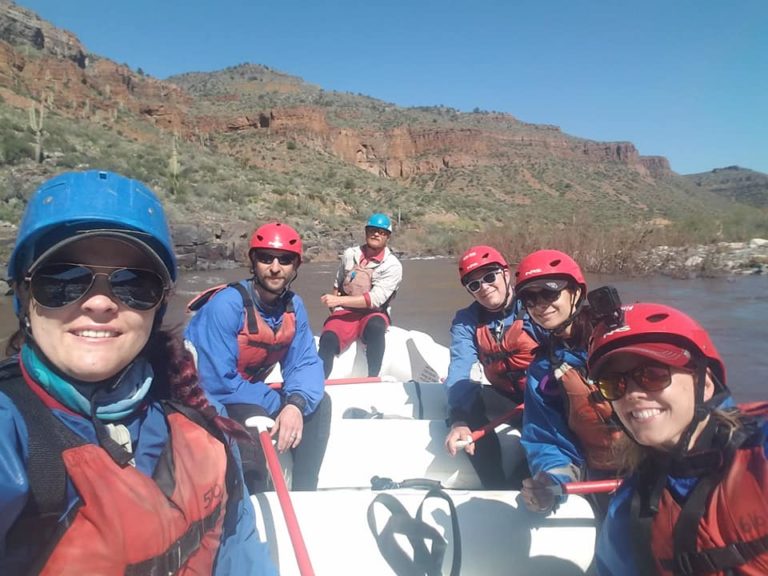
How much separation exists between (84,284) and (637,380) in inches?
51.3

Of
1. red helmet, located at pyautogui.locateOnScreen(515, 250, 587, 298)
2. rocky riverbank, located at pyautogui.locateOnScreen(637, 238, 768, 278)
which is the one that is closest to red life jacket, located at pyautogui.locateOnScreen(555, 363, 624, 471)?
red helmet, located at pyautogui.locateOnScreen(515, 250, 587, 298)

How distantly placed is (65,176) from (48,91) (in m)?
37.5

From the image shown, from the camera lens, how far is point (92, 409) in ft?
3.36

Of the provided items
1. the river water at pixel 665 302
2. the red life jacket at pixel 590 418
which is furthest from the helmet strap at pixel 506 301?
the river water at pixel 665 302

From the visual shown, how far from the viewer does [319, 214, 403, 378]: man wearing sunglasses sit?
14.6 ft

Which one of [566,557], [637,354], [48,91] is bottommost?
[566,557]

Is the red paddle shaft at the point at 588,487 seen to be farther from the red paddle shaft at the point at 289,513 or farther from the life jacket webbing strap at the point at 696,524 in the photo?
the red paddle shaft at the point at 289,513

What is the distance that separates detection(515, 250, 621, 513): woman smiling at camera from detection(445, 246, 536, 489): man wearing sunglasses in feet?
1.62

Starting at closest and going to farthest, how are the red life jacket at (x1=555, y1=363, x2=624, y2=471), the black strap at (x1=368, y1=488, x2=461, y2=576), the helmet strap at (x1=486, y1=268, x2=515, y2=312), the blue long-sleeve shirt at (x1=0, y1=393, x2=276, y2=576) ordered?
the blue long-sleeve shirt at (x1=0, y1=393, x2=276, y2=576) < the black strap at (x1=368, y1=488, x2=461, y2=576) < the red life jacket at (x1=555, y1=363, x2=624, y2=471) < the helmet strap at (x1=486, y1=268, x2=515, y2=312)

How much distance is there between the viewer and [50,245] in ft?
3.32

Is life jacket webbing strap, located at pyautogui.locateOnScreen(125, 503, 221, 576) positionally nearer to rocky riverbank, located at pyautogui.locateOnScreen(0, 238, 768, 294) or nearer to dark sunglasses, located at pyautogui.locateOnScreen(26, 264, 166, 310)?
dark sunglasses, located at pyautogui.locateOnScreen(26, 264, 166, 310)

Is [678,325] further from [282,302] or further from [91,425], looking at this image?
[282,302]

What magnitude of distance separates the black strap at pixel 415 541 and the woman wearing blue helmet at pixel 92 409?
78cm

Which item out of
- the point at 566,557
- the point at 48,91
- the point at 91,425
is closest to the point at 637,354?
the point at 566,557
